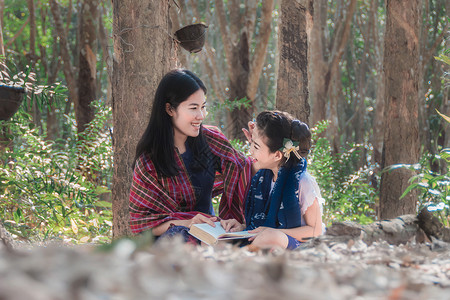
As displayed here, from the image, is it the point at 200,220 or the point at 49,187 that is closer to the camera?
the point at 200,220

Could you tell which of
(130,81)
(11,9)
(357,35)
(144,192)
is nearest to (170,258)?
(144,192)

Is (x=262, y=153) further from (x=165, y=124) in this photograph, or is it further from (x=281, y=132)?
(x=165, y=124)

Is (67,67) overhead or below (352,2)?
below

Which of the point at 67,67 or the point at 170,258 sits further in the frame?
the point at 67,67

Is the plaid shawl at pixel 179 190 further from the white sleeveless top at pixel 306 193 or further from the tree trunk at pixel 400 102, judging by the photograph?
the tree trunk at pixel 400 102

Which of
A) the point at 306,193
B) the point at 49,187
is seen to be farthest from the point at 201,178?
the point at 49,187

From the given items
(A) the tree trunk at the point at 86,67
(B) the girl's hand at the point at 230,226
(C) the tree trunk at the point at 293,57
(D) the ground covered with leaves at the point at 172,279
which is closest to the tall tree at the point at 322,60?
(A) the tree trunk at the point at 86,67

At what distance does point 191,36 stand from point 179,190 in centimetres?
149

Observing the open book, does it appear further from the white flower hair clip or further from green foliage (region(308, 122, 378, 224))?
green foliage (region(308, 122, 378, 224))

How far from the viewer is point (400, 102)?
6.58 m

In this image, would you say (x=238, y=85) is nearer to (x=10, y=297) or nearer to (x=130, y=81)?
(x=130, y=81)

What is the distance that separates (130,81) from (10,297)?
3.55 metres

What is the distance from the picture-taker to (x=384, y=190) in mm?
6629

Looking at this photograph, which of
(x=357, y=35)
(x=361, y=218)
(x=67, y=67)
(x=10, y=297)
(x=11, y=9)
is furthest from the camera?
(x=357, y=35)
